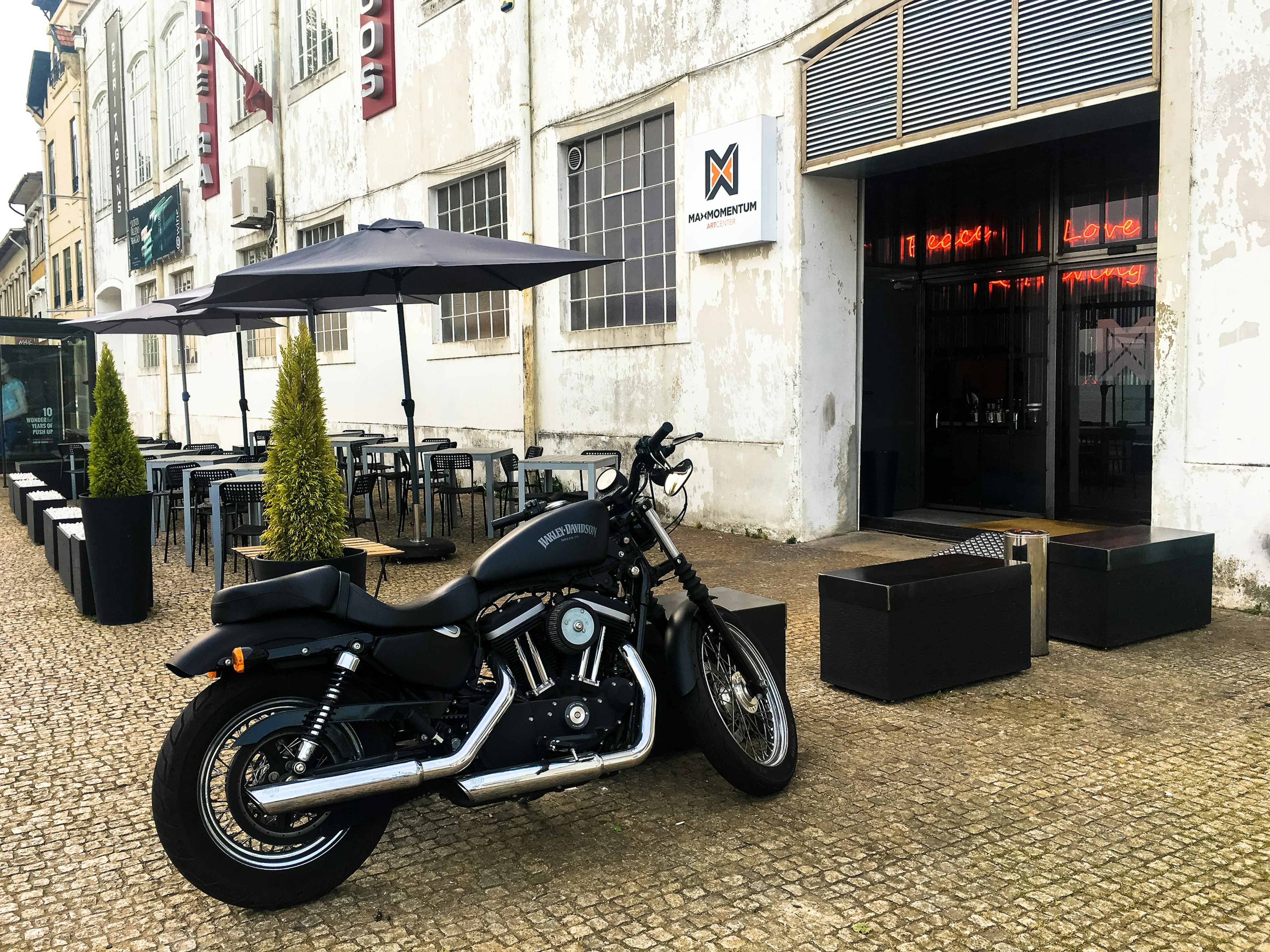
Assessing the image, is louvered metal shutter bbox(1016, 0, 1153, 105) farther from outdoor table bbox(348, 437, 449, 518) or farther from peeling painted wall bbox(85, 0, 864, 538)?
outdoor table bbox(348, 437, 449, 518)

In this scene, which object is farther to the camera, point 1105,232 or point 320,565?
point 1105,232

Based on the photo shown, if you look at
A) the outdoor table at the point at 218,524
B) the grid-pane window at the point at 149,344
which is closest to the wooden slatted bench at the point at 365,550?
the outdoor table at the point at 218,524

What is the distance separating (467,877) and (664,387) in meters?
7.91

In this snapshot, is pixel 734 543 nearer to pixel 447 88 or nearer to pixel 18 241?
pixel 447 88

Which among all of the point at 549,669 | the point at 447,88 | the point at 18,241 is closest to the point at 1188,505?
the point at 549,669

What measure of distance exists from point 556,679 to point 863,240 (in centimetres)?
728

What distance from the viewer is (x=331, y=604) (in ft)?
10.0

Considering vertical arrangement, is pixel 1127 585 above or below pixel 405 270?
below

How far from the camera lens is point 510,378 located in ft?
43.7

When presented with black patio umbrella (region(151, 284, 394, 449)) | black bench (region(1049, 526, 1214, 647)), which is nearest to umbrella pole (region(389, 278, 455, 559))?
black patio umbrella (region(151, 284, 394, 449))

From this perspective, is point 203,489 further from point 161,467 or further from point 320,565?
point 320,565

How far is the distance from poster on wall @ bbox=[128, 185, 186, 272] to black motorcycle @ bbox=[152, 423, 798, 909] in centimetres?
2322

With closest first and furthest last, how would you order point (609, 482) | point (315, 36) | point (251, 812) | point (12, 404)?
point (251, 812) < point (609, 482) < point (315, 36) < point (12, 404)

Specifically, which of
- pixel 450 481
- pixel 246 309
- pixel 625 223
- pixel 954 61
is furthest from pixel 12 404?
pixel 954 61
